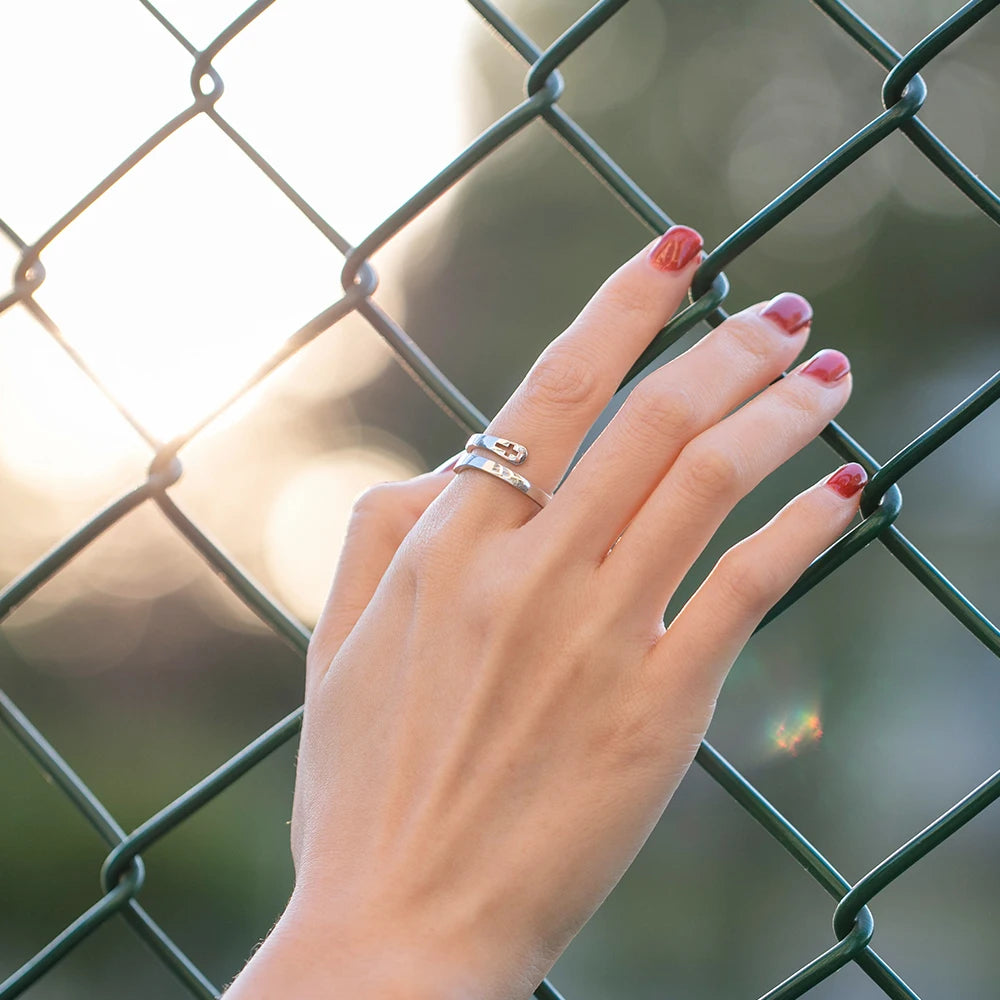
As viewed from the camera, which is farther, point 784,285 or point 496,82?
point 496,82

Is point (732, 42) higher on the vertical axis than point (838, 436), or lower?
higher

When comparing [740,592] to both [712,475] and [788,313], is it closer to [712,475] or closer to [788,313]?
[712,475]

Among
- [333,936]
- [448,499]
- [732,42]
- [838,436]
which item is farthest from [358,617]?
[732,42]

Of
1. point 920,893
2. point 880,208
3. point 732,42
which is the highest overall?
point 732,42

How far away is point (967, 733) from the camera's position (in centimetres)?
1240

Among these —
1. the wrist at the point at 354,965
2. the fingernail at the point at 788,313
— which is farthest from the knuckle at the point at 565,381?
the wrist at the point at 354,965

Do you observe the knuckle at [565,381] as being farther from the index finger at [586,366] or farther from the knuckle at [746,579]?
the knuckle at [746,579]

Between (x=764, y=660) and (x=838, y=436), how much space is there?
43.1ft

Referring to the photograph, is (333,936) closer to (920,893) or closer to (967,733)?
(920,893)

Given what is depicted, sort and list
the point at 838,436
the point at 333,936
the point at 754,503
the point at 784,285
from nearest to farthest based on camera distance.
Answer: the point at 333,936 → the point at 838,436 → the point at 754,503 → the point at 784,285

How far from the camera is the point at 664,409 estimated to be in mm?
720

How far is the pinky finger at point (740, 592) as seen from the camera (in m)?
0.71

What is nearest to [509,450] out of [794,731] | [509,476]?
[509,476]

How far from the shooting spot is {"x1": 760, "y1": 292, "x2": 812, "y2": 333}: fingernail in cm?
74
